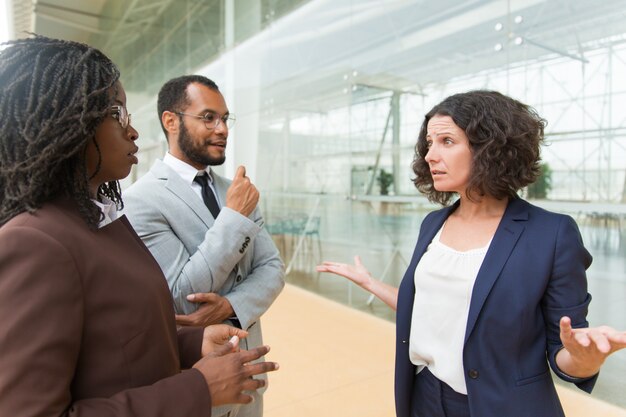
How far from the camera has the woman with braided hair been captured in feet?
1.97

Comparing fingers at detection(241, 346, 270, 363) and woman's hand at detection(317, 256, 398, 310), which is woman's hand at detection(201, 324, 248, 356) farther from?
woman's hand at detection(317, 256, 398, 310)

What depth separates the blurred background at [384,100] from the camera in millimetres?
2898

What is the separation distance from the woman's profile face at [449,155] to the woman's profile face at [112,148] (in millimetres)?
874

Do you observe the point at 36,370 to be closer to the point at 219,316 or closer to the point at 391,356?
the point at 219,316

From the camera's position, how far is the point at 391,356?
3418mm

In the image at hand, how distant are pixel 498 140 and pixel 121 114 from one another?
971mm

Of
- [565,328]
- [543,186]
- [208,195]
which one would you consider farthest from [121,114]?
[543,186]

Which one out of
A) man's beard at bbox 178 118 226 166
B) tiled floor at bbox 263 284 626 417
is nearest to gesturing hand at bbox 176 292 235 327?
man's beard at bbox 178 118 226 166

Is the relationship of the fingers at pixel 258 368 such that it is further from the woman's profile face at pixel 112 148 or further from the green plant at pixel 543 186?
the green plant at pixel 543 186

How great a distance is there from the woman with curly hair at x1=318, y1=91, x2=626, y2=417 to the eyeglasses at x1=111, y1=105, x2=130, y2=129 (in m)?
0.88

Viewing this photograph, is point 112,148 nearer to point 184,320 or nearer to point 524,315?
point 184,320

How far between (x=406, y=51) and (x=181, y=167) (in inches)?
130

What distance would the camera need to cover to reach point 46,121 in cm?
70

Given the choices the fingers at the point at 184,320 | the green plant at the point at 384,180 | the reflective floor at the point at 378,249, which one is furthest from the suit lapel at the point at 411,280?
the green plant at the point at 384,180
